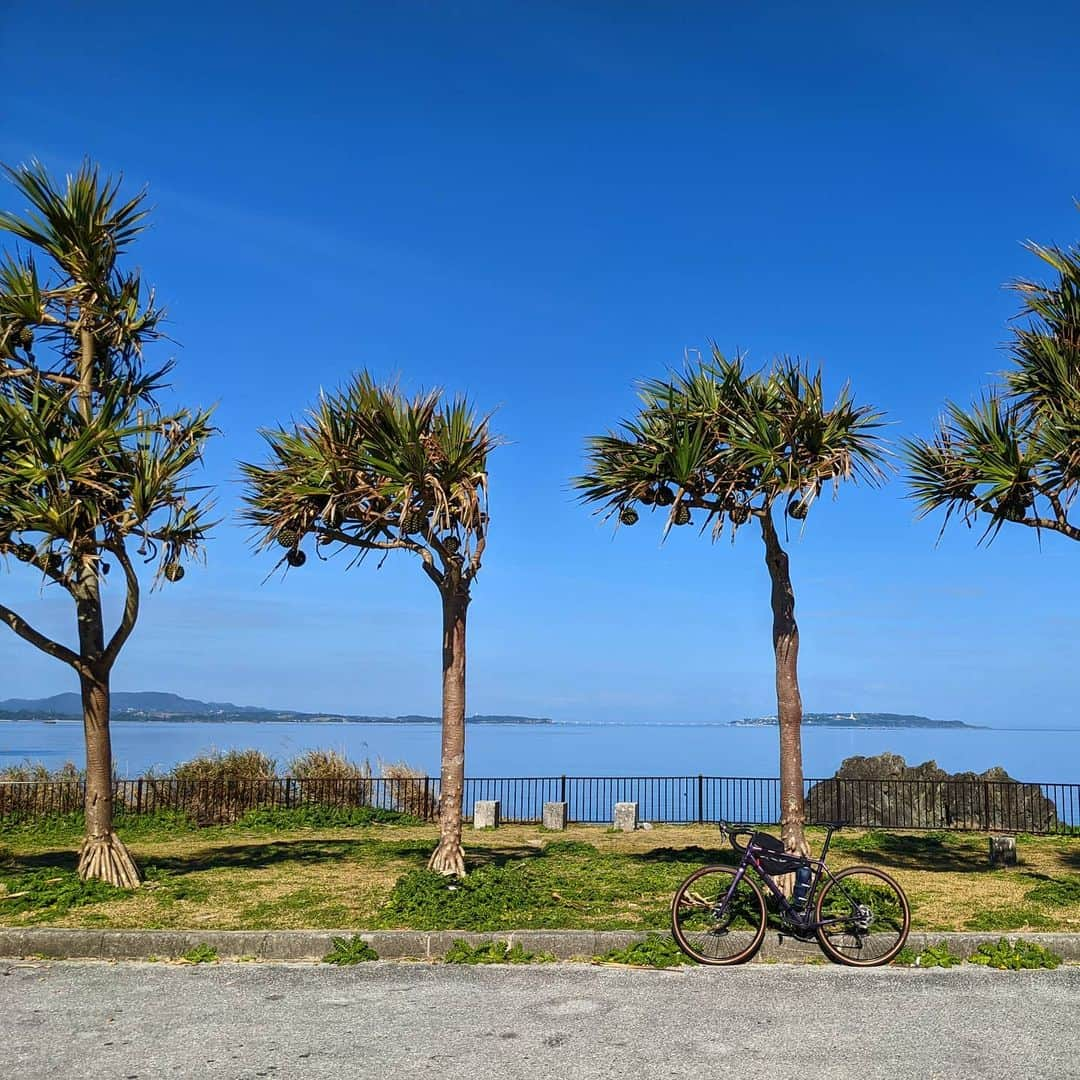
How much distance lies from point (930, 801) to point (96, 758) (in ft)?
62.2

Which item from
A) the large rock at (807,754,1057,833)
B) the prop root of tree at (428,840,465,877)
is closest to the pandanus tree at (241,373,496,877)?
the prop root of tree at (428,840,465,877)

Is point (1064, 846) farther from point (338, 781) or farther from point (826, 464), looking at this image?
point (338, 781)

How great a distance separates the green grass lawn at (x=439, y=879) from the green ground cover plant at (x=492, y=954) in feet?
1.80

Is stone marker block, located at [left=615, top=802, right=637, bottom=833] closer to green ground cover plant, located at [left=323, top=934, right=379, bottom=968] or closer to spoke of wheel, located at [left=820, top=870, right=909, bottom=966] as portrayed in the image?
spoke of wheel, located at [left=820, top=870, right=909, bottom=966]

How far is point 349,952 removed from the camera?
947 cm

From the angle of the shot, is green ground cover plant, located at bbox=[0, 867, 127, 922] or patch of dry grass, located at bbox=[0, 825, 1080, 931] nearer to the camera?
patch of dry grass, located at bbox=[0, 825, 1080, 931]

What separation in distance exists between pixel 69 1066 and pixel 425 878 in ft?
19.5

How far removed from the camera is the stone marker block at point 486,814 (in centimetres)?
2202

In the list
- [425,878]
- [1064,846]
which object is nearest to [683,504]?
[425,878]

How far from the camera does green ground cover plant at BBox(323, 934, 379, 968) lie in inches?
369

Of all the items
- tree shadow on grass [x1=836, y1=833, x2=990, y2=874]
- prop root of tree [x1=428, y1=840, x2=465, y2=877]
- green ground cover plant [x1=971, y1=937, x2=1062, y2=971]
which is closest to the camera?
green ground cover plant [x1=971, y1=937, x2=1062, y2=971]

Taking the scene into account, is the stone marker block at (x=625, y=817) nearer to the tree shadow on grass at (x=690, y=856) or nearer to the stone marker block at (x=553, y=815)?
the stone marker block at (x=553, y=815)

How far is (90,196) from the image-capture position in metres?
13.3

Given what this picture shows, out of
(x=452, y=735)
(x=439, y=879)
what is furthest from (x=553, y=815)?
(x=439, y=879)
